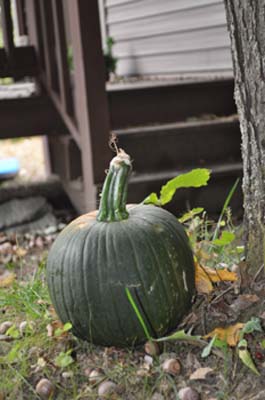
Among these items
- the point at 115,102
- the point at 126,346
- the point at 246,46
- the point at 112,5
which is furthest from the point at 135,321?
the point at 112,5

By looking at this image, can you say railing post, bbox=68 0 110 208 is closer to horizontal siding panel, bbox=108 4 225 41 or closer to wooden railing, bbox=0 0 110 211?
wooden railing, bbox=0 0 110 211

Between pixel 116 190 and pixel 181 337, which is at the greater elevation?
pixel 116 190

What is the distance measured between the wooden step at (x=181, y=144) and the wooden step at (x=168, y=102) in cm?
17

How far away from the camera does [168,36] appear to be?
801cm

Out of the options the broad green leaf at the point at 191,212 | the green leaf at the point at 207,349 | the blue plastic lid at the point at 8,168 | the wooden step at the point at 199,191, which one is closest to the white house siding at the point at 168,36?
the wooden step at the point at 199,191

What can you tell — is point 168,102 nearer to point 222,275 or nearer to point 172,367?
point 222,275

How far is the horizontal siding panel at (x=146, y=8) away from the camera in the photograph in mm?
7124

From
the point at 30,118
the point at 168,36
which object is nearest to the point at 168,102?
the point at 30,118

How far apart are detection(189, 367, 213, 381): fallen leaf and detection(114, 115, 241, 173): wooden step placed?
322cm

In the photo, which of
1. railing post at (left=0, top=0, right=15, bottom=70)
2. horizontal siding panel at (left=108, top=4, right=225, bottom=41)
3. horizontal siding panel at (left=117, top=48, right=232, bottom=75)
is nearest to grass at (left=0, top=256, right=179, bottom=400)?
railing post at (left=0, top=0, right=15, bottom=70)

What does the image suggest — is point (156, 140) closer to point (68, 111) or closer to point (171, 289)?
point (68, 111)

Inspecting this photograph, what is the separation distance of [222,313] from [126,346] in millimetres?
314

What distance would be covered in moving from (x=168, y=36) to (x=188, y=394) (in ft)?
21.5

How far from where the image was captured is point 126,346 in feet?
7.09
